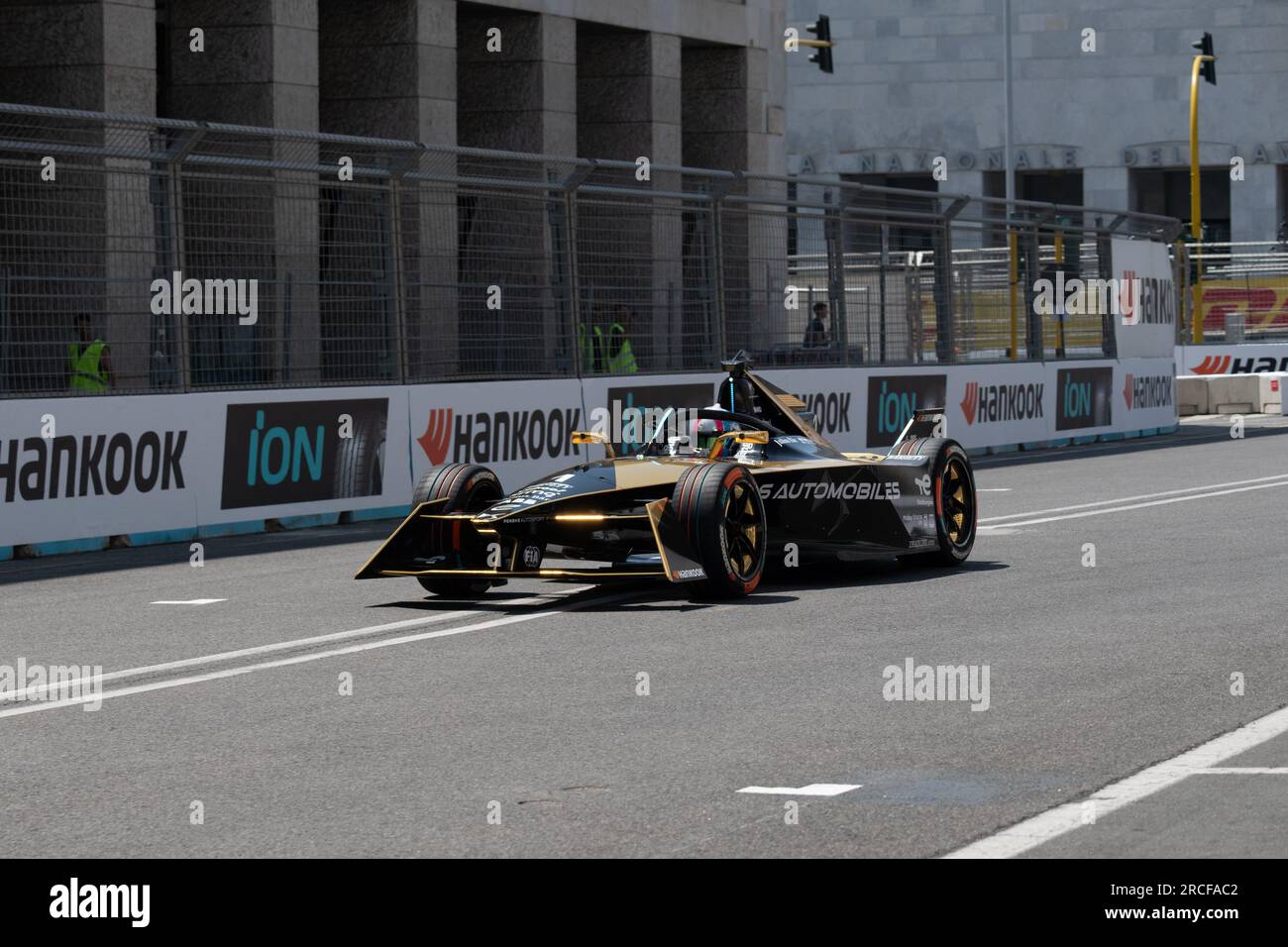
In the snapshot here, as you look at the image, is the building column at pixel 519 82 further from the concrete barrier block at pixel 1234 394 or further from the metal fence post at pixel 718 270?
the metal fence post at pixel 718 270

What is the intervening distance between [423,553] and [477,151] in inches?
299

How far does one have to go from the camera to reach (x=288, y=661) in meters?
10.1

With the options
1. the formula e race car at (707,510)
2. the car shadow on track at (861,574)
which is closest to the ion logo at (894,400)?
the car shadow on track at (861,574)

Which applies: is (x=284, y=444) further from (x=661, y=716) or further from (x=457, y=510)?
(x=661, y=716)

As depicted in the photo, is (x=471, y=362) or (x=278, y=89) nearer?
(x=471, y=362)

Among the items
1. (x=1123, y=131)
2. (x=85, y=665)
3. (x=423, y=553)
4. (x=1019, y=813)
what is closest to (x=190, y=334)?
(x=423, y=553)

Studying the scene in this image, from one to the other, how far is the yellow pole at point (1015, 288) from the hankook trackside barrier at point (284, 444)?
3989mm

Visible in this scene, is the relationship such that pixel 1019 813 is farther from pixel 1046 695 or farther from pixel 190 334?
pixel 190 334

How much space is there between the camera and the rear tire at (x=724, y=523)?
1153 centimetres

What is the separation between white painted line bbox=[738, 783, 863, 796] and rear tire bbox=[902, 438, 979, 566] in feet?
20.9

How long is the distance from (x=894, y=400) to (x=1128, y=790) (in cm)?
1849

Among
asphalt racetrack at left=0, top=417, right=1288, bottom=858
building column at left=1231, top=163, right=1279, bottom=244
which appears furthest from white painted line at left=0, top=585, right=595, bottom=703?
building column at left=1231, top=163, right=1279, bottom=244

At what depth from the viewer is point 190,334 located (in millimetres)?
16922

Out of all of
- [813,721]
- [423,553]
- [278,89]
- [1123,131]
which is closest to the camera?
[813,721]
